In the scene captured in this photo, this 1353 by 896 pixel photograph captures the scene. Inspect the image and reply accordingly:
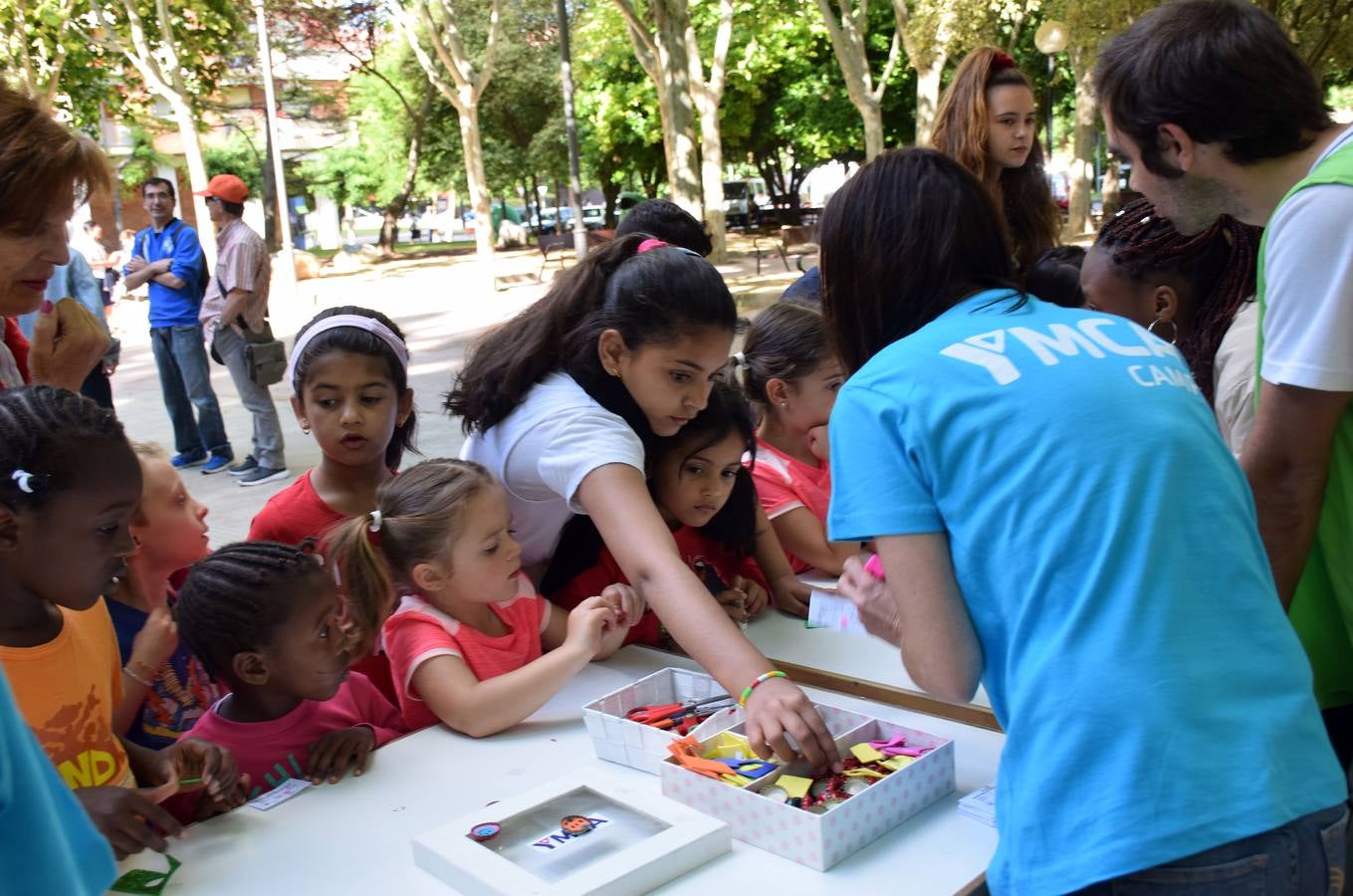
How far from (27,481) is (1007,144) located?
2.88 m

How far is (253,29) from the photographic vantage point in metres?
28.2

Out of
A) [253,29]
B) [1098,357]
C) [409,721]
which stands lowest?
[409,721]

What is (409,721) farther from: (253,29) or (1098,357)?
(253,29)

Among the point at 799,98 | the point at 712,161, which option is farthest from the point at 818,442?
the point at 799,98

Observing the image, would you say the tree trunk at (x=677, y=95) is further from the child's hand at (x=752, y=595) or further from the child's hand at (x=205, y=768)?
the child's hand at (x=205, y=768)

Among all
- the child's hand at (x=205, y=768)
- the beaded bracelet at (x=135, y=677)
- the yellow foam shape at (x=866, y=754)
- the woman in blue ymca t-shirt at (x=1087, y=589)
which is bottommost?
the yellow foam shape at (x=866, y=754)

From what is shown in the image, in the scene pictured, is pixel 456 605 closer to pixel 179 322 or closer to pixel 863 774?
pixel 863 774

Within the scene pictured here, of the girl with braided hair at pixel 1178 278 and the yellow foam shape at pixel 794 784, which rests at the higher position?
the girl with braided hair at pixel 1178 278

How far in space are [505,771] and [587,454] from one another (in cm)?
52

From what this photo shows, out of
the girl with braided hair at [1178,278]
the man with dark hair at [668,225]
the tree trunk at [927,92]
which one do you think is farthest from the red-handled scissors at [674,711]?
the tree trunk at [927,92]

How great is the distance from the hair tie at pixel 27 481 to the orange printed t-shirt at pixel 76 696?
23 cm

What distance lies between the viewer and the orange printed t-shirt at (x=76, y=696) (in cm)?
150

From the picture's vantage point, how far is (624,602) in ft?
6.81

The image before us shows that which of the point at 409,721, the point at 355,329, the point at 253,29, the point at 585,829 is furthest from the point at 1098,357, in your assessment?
the point at 253,29
